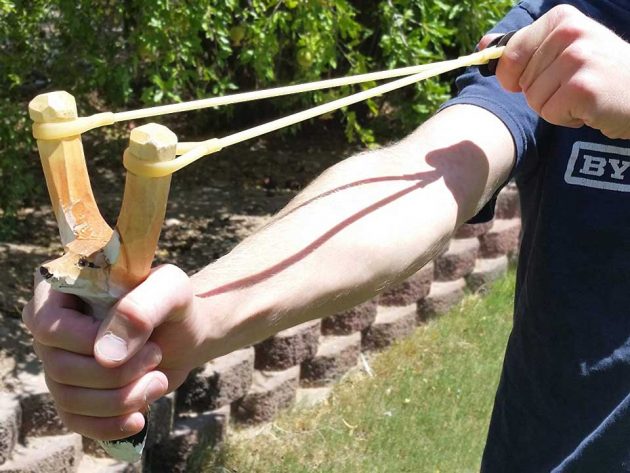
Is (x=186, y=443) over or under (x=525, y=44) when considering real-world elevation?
under

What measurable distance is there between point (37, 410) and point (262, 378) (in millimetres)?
1098

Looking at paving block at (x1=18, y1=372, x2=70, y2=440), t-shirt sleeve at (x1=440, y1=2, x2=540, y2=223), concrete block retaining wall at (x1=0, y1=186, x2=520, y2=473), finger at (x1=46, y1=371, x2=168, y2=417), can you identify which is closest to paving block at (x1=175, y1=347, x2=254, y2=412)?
concrete block retaining wall at (x1=0, y1=186, x2=520, y2=473)

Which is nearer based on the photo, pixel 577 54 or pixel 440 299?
pixel 577 54

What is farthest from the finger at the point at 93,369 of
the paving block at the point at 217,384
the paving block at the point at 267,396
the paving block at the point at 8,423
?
the paving block at the point at 267,396

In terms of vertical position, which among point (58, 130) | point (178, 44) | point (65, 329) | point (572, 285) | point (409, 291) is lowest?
point (409, 291)

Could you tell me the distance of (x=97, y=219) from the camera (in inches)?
48.3

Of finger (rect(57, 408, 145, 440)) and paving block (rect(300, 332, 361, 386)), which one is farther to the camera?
paving block (rect(300, 332, 361, 386))

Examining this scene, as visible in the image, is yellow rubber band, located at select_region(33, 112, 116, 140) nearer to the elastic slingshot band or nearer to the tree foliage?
the elastic slingshot band

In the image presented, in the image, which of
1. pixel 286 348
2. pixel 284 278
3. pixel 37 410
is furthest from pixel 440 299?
pixel 284 278

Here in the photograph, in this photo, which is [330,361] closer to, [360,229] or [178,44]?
[178,44]

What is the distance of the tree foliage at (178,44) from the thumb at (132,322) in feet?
8.49

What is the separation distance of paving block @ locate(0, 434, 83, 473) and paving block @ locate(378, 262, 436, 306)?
1.95 meters

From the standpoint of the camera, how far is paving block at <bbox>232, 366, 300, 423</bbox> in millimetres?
3957

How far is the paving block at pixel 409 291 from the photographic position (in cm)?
479
